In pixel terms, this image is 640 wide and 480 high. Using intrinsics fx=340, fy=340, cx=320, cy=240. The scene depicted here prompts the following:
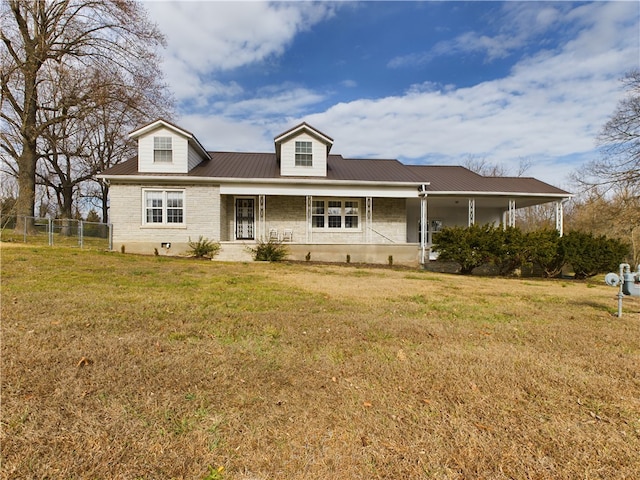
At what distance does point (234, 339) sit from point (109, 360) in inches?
50.7

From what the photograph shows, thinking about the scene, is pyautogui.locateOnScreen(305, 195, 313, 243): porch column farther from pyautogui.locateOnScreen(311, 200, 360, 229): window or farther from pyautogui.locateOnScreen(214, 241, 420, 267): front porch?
pyautogui.locateOnScreen(214, 241, 420, 267): front porch

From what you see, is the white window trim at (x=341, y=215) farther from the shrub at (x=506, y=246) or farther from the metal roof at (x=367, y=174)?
the shrub at (x=506, y=246)

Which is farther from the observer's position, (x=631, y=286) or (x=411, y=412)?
(x=631, y=286)

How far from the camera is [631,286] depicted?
548cm

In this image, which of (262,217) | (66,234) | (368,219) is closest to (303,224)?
(262,217)

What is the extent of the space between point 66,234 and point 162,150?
5851 millimetres

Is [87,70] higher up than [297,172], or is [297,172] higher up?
[87,70]

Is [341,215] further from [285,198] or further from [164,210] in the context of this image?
[164,210]

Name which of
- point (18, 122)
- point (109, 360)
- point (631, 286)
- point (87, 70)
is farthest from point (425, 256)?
point (18, 122)

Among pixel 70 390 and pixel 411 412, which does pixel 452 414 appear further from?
pixel 70 390

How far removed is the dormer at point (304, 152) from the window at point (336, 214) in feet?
5.65

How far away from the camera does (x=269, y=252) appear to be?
50.3 feet

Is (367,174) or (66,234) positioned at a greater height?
(367,174)

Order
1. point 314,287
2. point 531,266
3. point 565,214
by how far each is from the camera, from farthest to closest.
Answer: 1. point 565,214
2. point 531,266
3. point 314,287
